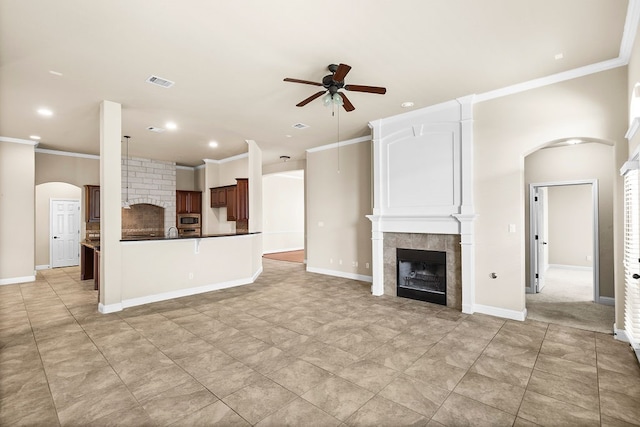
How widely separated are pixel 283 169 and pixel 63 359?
6.87m

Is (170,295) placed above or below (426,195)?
below

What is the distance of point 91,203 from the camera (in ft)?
26.0

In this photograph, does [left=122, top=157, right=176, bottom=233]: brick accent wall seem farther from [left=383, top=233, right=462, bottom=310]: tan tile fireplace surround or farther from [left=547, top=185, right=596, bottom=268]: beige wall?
[left=547, top=185, right=596, bottom=268]: beige wall

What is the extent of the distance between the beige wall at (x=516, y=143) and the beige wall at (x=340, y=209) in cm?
249

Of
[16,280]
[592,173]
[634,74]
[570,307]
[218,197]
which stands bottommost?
[570,307]

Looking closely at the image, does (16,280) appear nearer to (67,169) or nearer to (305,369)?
(67,169)

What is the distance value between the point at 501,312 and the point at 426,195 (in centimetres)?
198

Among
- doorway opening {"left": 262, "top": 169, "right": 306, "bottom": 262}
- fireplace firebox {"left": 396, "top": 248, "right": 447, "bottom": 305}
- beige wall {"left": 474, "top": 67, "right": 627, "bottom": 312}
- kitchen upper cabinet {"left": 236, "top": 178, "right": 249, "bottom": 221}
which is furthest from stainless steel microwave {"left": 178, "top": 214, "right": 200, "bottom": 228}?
beige wall {"left": 474, "top": 67, "right": 627, "bottom": 312}

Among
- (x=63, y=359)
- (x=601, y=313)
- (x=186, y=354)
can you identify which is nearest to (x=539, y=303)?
(x=601, y=313)

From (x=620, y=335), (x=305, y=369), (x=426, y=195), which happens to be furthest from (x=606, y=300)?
(x=305, y=369)

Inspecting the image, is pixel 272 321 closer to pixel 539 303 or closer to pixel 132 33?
pixel 132 33

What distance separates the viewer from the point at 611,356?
3066 mm

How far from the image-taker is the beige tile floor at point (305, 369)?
2197 mm

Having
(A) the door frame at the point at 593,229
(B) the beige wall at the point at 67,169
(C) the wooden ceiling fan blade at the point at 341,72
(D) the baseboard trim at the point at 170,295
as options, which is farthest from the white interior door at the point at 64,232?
(A) the door frame at the point at 593,229
